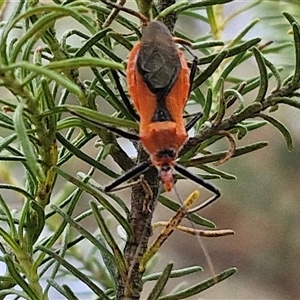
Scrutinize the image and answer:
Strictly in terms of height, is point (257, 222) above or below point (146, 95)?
below

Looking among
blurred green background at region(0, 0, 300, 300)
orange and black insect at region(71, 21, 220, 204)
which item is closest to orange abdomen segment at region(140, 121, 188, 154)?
orange and black insect at region(71, 21, 220, 204)

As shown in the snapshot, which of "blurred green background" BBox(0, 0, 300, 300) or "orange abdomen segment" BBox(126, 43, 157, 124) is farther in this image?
"blurred green background" BBox(0, 0, 300, 300)

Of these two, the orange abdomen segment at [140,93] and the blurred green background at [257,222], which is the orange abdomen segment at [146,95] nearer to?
the orange abdomen segment at [140,93]

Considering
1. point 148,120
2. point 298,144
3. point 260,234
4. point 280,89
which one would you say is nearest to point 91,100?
point 148,120

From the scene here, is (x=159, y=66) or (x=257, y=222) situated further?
(x=257, y=222)

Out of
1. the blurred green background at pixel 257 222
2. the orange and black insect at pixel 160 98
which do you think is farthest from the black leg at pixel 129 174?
the blurred green background at pixel 257 222

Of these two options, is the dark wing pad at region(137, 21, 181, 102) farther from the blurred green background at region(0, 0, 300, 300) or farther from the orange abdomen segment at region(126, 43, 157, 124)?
the blurred green background at region(0, 0, 300, 300)

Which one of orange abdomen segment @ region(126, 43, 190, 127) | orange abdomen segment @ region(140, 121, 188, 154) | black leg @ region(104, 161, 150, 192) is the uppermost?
orange abdomen segment @ region(126, 43, 190, 127)

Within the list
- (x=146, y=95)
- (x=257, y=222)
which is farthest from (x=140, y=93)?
(x=257, y=222)

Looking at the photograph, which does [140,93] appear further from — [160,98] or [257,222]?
[257,222]
